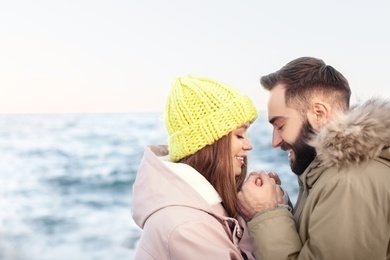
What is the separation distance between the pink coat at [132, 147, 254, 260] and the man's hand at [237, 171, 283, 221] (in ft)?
0.24

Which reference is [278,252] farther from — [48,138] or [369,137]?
[48,138]

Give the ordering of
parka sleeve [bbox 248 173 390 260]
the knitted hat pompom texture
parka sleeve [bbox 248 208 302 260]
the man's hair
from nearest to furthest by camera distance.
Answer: parka sleeve [bbox 248 173 390 260] → parka sleeve [bbox 248 208 302 260] → the knitted hat pompom texture → the man's hair

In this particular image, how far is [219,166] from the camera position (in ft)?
8.56

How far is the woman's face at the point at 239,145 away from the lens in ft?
8.69

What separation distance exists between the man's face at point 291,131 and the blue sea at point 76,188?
142 centimetres

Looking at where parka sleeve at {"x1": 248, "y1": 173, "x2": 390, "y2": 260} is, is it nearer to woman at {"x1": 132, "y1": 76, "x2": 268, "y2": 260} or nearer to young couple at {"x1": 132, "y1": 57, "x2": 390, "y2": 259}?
young couple at {"x1": 132, "y1": 57, "x2": 390, "y2": 259}

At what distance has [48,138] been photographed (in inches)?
958

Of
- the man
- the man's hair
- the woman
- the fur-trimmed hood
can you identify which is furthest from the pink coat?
the man's hair

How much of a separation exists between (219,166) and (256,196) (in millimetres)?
220

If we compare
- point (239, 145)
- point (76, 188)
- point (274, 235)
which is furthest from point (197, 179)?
point (76, 188)

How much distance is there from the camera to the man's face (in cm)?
268

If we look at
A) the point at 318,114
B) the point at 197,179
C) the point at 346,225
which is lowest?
the point at 197,179

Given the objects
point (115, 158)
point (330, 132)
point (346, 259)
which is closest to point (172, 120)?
point (330, 132)

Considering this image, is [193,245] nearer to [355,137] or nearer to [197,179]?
[197,179]
